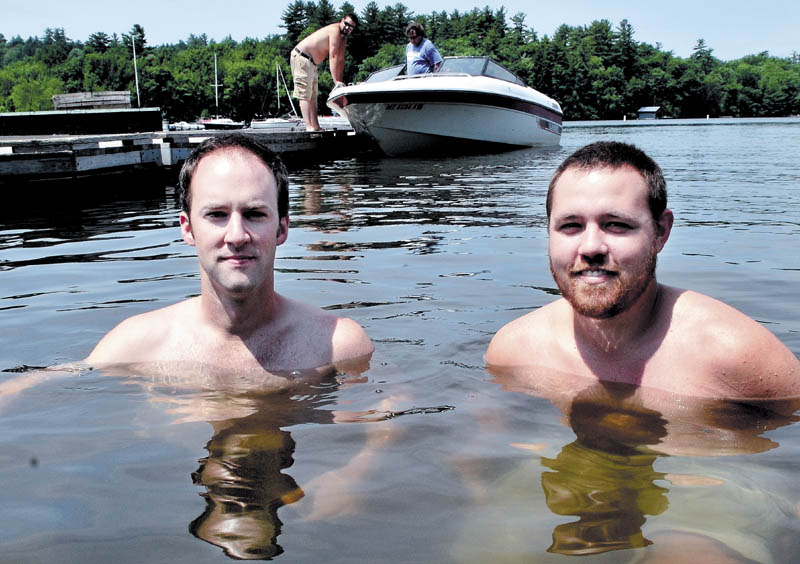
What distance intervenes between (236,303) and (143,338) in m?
0.60

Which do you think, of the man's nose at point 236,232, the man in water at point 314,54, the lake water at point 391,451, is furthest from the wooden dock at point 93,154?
the man's nose at point 236,232

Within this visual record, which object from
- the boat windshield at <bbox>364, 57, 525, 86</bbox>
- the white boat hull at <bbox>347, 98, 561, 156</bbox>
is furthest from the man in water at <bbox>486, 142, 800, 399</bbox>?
the boat windshield at <bbox>364, 57, 525, 86</bbox>

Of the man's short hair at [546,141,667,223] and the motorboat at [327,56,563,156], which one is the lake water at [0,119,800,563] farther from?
the motorboat at [327,56,563,156]

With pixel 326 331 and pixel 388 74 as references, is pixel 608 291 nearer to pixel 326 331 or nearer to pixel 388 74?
pixel 326 331

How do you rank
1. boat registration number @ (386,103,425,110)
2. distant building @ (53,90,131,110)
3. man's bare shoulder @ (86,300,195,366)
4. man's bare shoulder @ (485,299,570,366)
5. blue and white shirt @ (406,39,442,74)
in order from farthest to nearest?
1. distant building @ (53,90,131,110)
2. blue and white shirt @ (406,39,442,74)
3. boat registration number @ (386,103,425,110)
4. man's bare shoulder @ (86,300,195,366)
5. man's bare shoulder @ (485,299,570,366)

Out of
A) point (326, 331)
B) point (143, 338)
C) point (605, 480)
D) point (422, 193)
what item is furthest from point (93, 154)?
point (605, 480)

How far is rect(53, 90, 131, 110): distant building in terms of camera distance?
22672 millimetres

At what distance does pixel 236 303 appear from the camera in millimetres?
3559

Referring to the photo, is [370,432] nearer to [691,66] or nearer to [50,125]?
[50,125]

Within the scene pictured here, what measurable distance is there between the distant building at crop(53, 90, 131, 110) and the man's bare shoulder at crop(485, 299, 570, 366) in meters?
21.3

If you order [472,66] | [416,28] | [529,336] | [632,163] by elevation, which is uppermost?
[416,28]

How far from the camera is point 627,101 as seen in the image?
107812 millimetres

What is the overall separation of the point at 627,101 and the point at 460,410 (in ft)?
369

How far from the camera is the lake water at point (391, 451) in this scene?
2.11 metres
